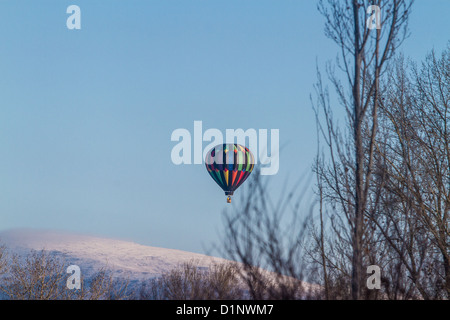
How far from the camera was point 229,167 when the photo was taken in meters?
41.8

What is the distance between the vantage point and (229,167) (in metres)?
41.8

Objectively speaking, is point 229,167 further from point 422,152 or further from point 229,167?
point 422,152

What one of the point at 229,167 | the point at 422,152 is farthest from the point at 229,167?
the point at 422,152

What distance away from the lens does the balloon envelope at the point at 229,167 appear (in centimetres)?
4169

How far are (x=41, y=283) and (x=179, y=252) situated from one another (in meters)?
66.3

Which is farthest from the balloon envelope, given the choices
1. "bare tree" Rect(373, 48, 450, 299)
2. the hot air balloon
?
"bare tree" Rect(373, 48, 450, 299)

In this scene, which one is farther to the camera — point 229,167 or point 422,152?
point 229,167

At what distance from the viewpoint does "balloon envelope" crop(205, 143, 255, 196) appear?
4169 centimetres

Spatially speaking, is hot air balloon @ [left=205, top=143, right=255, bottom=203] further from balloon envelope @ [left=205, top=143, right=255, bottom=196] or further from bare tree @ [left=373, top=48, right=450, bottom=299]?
bare tree @ [left=373, top=48, right=450, bottom=299]

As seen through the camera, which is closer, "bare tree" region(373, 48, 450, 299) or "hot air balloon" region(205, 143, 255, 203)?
"bare tree" region(373, 48, 450, 299)

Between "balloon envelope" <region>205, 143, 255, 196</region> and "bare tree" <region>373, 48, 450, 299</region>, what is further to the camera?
"balloon envelope" <region>205, 143, 255, 196</region>

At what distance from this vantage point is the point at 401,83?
65.6 feet

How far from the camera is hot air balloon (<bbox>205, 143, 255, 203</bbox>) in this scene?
137ft
